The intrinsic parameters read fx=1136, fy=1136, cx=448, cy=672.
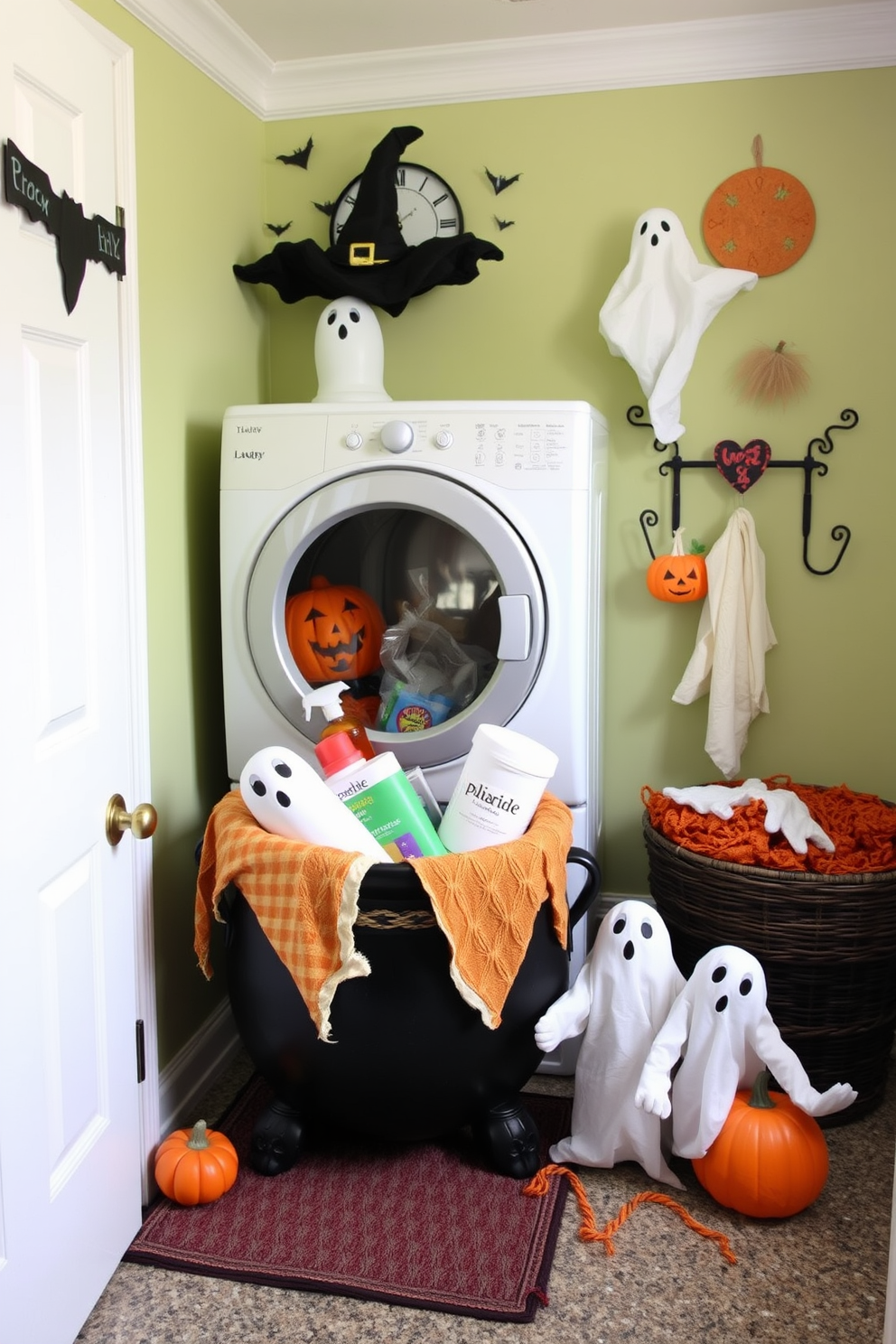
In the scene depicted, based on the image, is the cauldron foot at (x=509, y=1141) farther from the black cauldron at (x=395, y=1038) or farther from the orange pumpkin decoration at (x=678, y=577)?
the orange pumpkin decoration at (x=678, y=577)

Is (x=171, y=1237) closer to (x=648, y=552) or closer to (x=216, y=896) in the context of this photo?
(x=216, y=896)

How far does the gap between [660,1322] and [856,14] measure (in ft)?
7.48

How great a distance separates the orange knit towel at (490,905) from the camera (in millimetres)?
1623

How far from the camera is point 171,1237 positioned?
1730mm

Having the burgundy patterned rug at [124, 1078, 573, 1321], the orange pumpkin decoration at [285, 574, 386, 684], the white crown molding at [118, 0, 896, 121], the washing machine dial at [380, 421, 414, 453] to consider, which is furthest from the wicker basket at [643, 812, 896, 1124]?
the white crown molding at [118, 0, 896, 121]

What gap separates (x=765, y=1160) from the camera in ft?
5.68

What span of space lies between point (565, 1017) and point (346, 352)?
1.29 metres

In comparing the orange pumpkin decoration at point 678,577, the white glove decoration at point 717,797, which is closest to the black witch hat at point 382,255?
the orange pumpkin decoration at point 678,577

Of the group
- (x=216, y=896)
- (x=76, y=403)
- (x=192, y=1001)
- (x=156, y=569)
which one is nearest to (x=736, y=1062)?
(x=216, y=896)

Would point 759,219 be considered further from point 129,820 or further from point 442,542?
point 129,820

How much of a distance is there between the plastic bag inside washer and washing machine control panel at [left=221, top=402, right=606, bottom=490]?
330mm

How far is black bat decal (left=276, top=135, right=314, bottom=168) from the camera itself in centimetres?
246

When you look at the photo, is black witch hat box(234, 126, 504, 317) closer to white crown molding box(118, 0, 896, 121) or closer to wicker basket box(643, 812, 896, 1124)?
white crown molding box(118, 0, 896, 121)

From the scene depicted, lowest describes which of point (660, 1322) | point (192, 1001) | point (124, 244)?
point (660, 1322)
